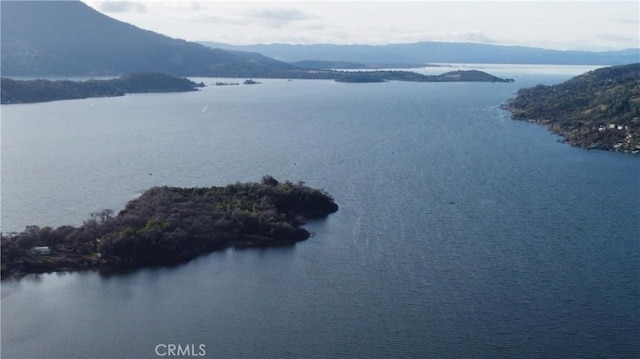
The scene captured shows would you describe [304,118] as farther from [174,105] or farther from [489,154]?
[489,154]

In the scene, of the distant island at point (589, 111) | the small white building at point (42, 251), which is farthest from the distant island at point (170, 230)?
the distant island at point (589, 111)

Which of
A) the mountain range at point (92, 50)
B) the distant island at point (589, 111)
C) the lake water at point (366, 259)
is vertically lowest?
the lake water at point (366, 259)

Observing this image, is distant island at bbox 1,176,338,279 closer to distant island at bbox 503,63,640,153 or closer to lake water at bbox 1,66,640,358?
lake water at bbox 1,66,640,358

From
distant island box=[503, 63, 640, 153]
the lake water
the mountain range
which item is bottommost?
the lake water

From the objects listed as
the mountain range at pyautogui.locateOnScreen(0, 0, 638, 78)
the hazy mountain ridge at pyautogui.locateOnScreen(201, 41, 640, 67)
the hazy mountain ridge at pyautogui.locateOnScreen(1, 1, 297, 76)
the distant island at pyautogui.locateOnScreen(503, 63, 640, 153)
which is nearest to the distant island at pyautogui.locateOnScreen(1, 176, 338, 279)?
the distant island at pyautogui.locateOnScreen(503, 63, 640, 153)

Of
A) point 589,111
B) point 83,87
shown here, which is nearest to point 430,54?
point 83,87

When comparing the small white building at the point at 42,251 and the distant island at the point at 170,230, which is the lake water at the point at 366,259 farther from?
the small white building at the point at 42,251
